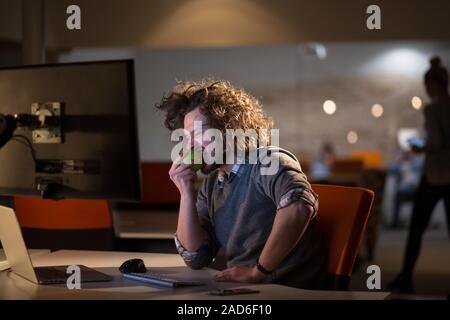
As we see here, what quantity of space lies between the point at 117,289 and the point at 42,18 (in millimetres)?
2823

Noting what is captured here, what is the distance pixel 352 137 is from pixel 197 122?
8324 mm

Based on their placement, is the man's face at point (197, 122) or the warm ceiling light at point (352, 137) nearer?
the man's face at point (197, 122)

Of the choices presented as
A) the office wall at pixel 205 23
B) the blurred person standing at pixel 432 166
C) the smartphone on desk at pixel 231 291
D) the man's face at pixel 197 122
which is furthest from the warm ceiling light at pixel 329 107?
the smartphone on desk at pixel 231 291

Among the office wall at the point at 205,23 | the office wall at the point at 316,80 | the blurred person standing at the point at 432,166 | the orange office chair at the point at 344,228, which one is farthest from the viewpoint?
the office wall at the point at 316,80

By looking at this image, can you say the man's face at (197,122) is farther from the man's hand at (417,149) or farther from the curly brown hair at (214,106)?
the man's hand at (417,149)

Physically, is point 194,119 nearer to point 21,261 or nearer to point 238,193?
point 238,193

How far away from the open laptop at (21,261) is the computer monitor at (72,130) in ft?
0.42

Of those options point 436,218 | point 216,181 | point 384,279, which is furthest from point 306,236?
point 436,218

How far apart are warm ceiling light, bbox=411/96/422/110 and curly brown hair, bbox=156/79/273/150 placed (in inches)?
298

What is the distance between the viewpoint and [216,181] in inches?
93.8

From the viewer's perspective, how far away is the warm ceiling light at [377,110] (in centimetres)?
1012

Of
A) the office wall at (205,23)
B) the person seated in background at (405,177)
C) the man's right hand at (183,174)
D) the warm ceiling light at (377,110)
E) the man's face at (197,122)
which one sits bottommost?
the person seated in background at (405,177)
